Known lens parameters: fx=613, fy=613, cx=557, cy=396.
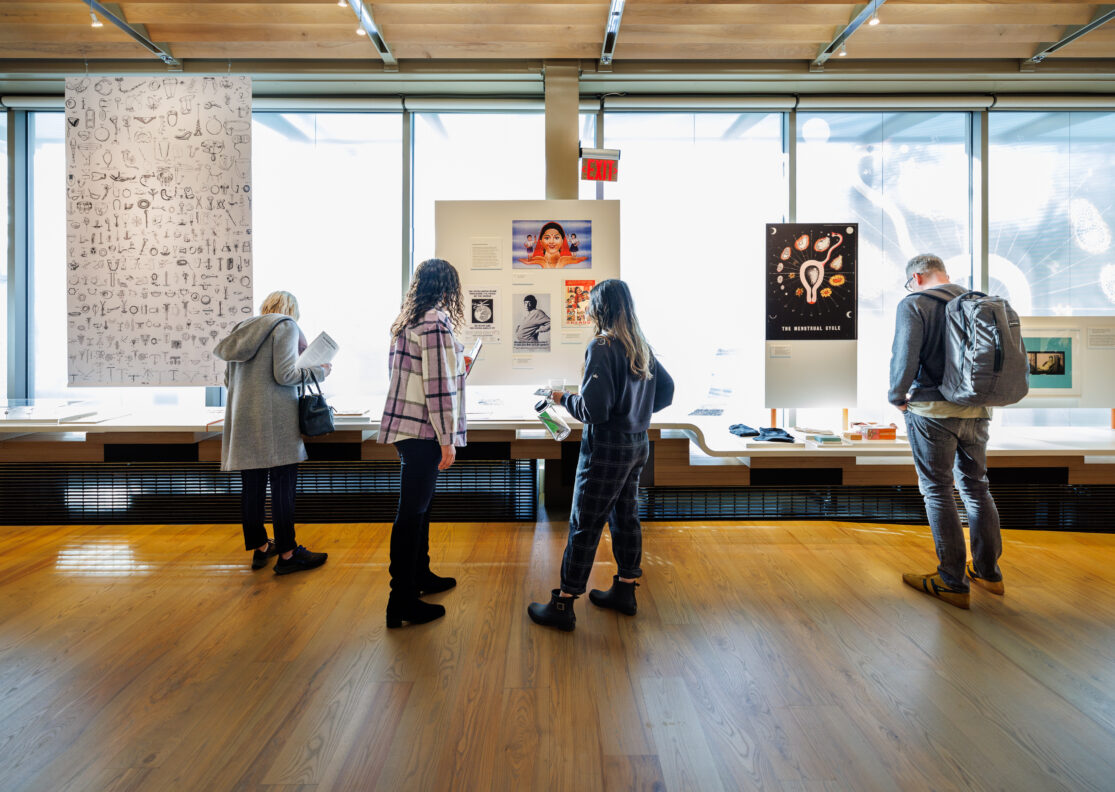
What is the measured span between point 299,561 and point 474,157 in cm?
335

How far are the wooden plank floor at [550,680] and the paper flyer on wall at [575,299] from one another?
186 cm

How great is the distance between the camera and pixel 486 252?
4.50 meters

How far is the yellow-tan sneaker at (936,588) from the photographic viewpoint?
2.76m

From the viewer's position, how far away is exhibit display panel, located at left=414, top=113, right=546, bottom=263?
4922 mm

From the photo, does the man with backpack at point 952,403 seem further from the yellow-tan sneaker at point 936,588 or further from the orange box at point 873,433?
the orange box at point 873,433

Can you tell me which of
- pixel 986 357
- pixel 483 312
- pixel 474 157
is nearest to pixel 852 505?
pixel 986 357

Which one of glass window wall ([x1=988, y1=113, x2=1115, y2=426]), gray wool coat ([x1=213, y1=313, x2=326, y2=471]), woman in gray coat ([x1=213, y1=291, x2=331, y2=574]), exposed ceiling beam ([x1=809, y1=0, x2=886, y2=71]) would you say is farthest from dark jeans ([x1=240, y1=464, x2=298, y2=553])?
glass window wall ([x1=988, y1=113, x2=1115, y2=426])

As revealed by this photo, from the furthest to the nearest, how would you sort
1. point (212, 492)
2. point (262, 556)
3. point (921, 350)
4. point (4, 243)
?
1. point (4, 243)
2. point (212, 492)
3. point (262, 556)
4. point (921, 350)

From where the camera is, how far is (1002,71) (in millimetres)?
4469

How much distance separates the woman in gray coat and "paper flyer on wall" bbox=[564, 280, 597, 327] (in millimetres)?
1924

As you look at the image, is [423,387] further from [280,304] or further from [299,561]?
[299,561]

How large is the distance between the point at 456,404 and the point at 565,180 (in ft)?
8.89

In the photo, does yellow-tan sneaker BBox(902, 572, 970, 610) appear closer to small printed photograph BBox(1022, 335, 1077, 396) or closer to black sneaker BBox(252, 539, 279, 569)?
small printed photograph BBox(1022, 335, 1077, 396)

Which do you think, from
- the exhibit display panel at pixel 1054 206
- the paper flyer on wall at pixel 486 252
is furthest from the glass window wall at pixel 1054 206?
the paper flyer on wall at pixel 486 252
